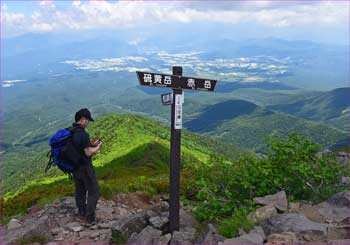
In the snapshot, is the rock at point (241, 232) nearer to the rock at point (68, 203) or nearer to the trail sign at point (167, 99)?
the trail sign at point (167, 99)

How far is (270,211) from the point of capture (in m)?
8.09

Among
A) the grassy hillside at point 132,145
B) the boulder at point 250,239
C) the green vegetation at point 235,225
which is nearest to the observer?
the boulder at point 250,239

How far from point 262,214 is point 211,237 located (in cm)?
136

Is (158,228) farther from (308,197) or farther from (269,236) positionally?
(308,197)

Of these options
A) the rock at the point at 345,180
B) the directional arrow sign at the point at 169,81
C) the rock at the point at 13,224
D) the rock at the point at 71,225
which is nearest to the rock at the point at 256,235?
the directional arrow sign at the point at 169,81

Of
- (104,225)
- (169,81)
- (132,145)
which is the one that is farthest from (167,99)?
(132,145)

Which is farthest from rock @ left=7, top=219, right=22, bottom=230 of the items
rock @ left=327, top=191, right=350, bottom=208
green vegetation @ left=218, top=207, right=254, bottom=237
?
rock @ left=327, top=191, right=350, bottom=208

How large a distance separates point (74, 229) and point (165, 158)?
3882cm

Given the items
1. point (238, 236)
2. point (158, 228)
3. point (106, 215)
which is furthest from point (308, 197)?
point (106, 215)

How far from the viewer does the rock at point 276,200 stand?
27.7ft

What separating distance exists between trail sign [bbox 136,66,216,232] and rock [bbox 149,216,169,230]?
0.81ft

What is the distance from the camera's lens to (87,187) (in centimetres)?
1002

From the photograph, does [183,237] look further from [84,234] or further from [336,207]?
[336,207]

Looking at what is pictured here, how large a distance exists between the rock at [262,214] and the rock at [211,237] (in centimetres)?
91
